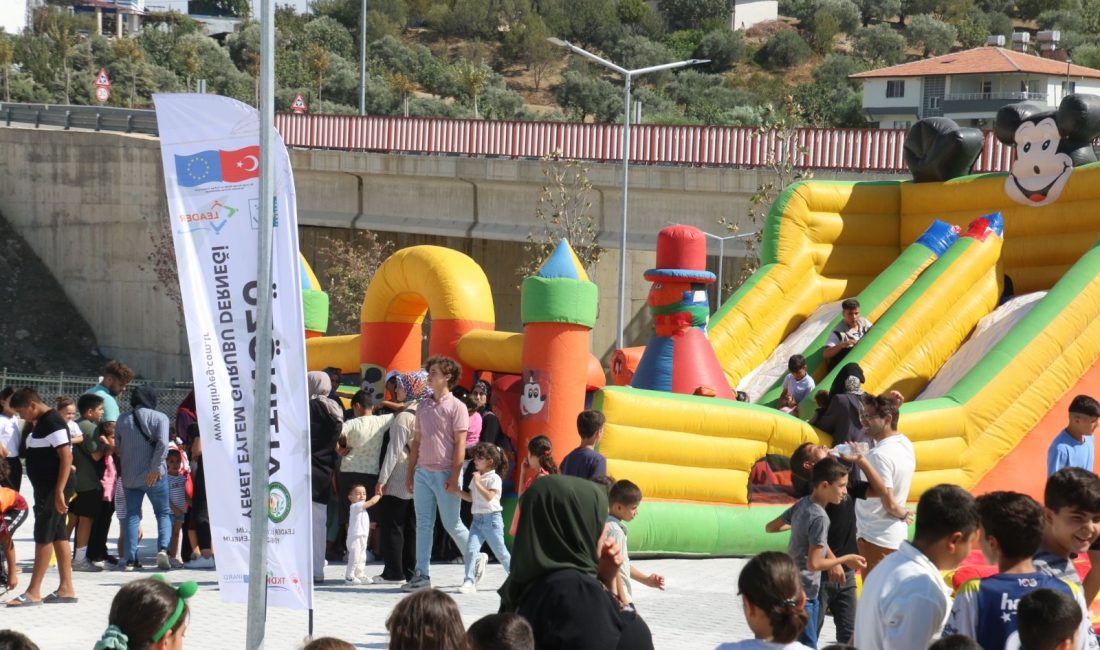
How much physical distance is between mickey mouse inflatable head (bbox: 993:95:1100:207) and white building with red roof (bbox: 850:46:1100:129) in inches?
1826

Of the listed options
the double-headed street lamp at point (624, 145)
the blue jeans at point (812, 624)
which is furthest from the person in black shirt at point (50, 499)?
the double-headed street lamp at point (624, 145)

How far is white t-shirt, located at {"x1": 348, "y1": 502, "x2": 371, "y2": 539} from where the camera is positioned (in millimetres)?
10750

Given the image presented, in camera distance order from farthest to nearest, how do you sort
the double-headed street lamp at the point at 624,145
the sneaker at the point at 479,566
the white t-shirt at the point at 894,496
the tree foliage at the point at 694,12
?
the tree foliage at the point at 694,12 → the double-headed street lamp at the point at 624,145 → the sneaker at the point at 479,566 → the white t-shirt at the point at 894,496

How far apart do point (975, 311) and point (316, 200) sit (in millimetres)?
22495

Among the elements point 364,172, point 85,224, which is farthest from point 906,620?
point 85,224

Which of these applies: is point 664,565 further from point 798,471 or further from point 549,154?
point 549,154

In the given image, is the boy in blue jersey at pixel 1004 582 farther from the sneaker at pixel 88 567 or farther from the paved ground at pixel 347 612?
the sneaker at pixel 88 567

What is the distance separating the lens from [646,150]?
28.8 m

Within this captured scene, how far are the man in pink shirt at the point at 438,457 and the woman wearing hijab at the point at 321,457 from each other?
0.89 metres

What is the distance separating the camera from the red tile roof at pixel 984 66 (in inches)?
2355

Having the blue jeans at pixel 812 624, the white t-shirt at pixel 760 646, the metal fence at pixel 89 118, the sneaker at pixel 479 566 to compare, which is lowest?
the sneaker at pixel 479 566

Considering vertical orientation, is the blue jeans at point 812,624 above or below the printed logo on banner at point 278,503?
below

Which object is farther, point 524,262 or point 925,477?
point 524,262

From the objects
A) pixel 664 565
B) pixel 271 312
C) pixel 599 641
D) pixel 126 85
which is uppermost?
pixel 126 85
